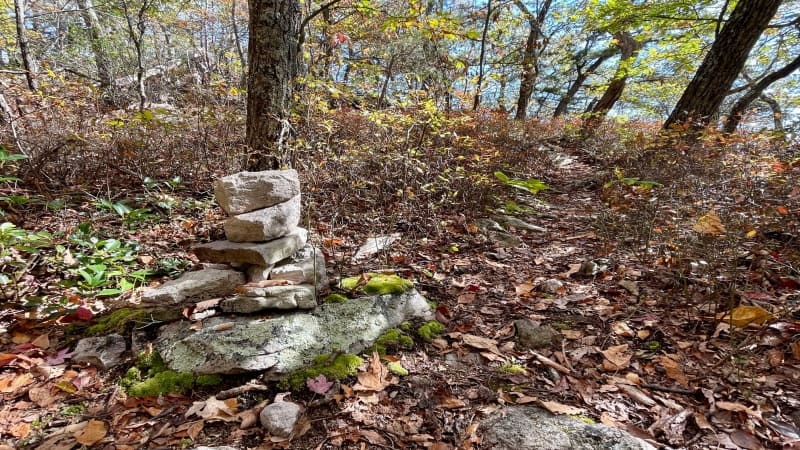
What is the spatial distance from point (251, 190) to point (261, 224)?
28cm

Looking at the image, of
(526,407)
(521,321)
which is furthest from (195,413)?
→ (521,321)

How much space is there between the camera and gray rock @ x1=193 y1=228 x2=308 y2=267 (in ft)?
8.98

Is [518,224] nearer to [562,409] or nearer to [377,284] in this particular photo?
[377,284]

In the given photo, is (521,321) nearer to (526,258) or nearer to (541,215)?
(526,258)

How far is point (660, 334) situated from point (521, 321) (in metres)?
0.91

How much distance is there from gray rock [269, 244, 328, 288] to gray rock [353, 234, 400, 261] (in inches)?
23.0

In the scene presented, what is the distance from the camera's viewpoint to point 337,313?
2539mm

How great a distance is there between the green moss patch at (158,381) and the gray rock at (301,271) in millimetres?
942

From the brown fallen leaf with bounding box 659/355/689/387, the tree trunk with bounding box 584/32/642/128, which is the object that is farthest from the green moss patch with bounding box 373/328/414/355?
the tree trunk with bounding box 584/32/642/128

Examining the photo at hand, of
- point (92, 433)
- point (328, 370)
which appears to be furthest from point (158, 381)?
point (328, 370)

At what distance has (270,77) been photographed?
145 inches

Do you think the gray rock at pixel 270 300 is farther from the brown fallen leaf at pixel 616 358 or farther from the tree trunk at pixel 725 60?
the tree trunk at pixel 725 60

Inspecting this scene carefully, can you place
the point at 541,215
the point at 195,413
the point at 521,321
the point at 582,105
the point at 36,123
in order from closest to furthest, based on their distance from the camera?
1. the point at 195,413
2. the point at 521,321
3. the point at 36,123
4. the point at 541,215
5. the point at 582,105

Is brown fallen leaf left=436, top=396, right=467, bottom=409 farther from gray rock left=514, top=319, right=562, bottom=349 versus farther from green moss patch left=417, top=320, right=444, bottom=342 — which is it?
gray rock left=514, top=319, right=562, bottom=349
